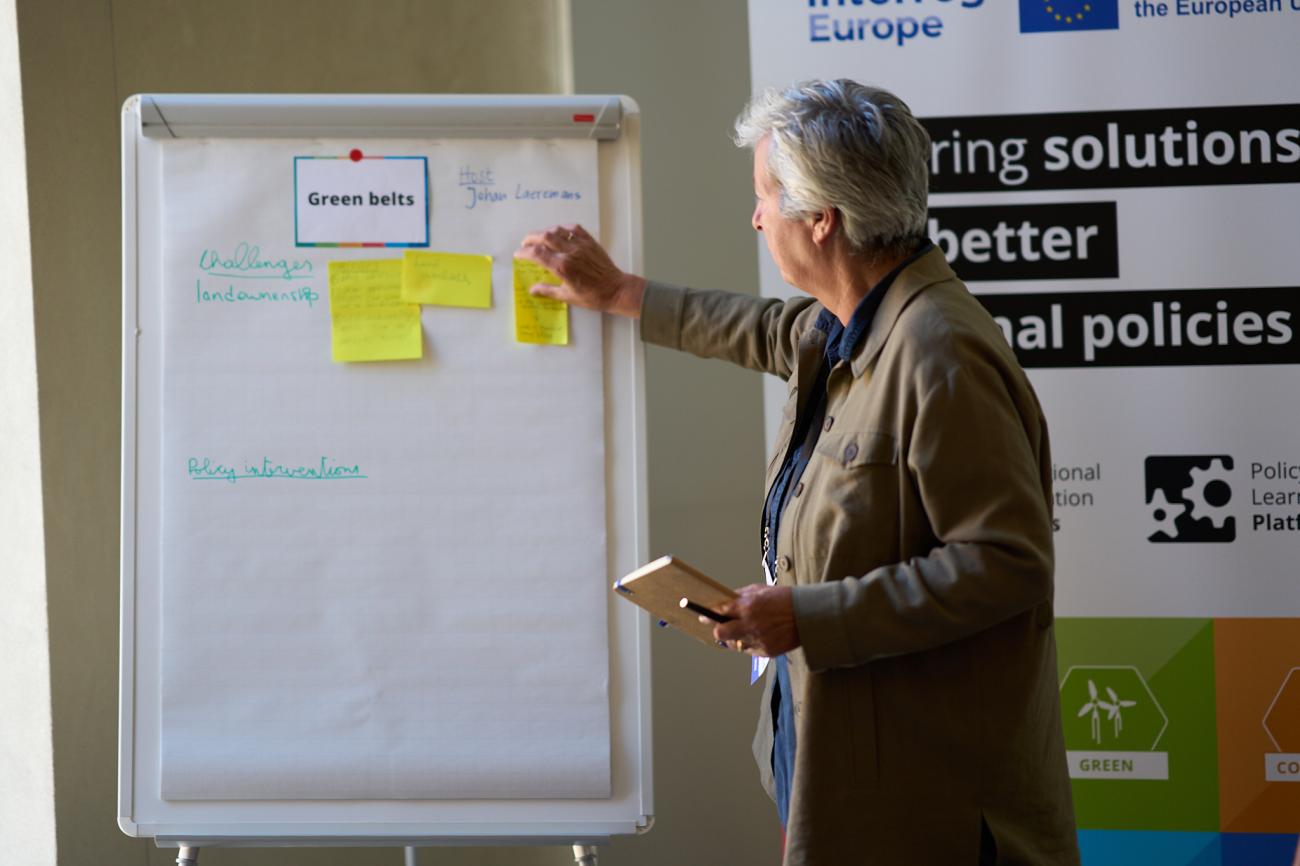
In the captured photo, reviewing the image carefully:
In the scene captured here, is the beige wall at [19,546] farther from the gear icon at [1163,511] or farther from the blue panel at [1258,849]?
the blue panel at [1258,849]

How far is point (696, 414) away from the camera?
8.60 ft

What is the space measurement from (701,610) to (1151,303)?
1401 mm

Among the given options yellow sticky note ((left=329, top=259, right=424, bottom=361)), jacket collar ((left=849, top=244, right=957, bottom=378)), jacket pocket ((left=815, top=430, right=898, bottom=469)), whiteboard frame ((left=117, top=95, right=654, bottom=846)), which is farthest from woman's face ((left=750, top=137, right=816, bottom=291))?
yellow sticky note ((left=329, top=259, right=424, bottom=361))

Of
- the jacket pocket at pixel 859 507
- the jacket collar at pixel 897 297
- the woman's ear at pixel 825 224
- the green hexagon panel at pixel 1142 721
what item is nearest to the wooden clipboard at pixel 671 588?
the jacket pocket at pixel 859 507

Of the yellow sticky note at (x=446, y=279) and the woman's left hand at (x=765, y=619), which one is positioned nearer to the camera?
the woman's left hand at (x=765, y=619)

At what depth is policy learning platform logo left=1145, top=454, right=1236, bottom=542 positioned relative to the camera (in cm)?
239

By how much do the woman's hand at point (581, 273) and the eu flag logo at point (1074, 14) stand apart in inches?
43.5

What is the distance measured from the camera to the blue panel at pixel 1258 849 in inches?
95.2

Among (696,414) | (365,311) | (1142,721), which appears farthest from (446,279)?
(1142,721)

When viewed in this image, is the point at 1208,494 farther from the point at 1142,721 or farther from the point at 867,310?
the point at 867,310

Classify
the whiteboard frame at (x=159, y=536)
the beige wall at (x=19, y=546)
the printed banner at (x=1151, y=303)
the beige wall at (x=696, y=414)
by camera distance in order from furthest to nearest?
the beige wall at (x=696, y=414)
the printed banner at (x=1151, y=303)
the beige wall at (x=19, y=546)
the whiteboard frame at (x=159, y=536)

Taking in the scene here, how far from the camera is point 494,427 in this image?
181cm

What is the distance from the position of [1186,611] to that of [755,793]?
934 millimetres

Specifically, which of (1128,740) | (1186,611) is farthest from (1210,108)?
(1128,740)
